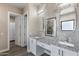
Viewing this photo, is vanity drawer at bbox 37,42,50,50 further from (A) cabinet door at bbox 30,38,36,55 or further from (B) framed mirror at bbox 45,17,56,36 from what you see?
(B) framed mirror at bbox 45,17,56,36

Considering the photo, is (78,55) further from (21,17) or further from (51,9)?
(21,17)

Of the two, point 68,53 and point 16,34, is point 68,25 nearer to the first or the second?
point 68,53

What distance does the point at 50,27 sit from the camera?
1765 millimetres

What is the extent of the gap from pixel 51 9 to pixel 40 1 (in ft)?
0.87

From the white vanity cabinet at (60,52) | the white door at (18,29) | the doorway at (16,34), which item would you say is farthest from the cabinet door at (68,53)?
the white door at (18,29)

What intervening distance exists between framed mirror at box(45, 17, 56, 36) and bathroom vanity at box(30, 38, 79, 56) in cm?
13

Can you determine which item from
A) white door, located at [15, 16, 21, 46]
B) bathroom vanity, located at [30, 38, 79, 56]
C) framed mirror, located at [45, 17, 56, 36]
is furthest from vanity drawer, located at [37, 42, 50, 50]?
white door, located at [15, 16, 21, 46]

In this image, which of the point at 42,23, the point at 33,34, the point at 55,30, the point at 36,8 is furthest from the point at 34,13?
the point at 55,30

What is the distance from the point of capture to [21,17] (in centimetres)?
186

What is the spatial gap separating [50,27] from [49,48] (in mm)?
393

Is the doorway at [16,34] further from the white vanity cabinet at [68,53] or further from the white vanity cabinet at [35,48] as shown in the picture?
the white vanity cabinet at [68,53]

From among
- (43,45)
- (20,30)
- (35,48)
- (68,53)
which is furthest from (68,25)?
(20,30)

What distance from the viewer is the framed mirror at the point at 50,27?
1.74m

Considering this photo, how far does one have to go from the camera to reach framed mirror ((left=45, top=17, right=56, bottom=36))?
1.74 meters
